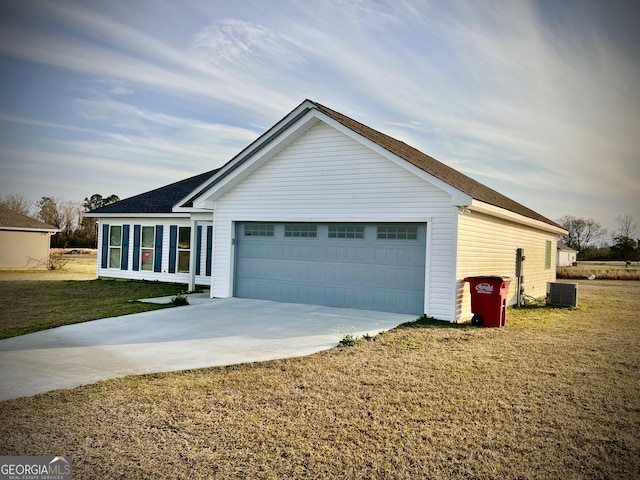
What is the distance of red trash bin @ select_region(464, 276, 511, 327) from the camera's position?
10.9 meters

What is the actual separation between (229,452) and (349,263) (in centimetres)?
873

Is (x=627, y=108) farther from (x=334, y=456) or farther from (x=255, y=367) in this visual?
(x=334, y=456)

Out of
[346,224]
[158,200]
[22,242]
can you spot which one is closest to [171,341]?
[346,224]

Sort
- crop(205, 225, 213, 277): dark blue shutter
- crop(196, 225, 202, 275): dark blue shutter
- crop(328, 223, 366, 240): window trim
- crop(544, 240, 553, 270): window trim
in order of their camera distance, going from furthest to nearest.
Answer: crop(544, 240, 553, 270): window trim < crop(196, 225, 202, 275): dark blue shutter < crop(205, 225, 213, 277): dark blue shutter < crop(328, 223, 366, 240): window trim

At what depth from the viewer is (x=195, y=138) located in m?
17.4

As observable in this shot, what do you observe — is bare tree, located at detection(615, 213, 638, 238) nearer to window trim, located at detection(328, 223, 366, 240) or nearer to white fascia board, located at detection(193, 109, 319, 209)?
window trim, located at detection(328, 223, 366, 240)

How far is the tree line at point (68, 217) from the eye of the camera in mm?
53100

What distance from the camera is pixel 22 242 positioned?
2831cm

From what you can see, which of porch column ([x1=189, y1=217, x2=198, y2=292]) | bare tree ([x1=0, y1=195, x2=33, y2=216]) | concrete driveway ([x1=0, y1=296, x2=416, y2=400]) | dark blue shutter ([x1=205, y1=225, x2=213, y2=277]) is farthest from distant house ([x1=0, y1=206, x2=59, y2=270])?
concrete driveway ([x1=0, y1=296, x2=416, y2=400])

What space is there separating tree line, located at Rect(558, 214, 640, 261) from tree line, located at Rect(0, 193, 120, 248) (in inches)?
2116

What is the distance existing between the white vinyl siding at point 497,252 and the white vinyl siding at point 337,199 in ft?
1.77

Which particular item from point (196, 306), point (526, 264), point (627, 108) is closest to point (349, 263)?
point (196, 306)

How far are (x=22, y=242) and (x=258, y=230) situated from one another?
21.6 meters

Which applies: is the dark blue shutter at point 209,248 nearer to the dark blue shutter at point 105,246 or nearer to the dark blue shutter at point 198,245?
the dark blue shutter at point 198,245
